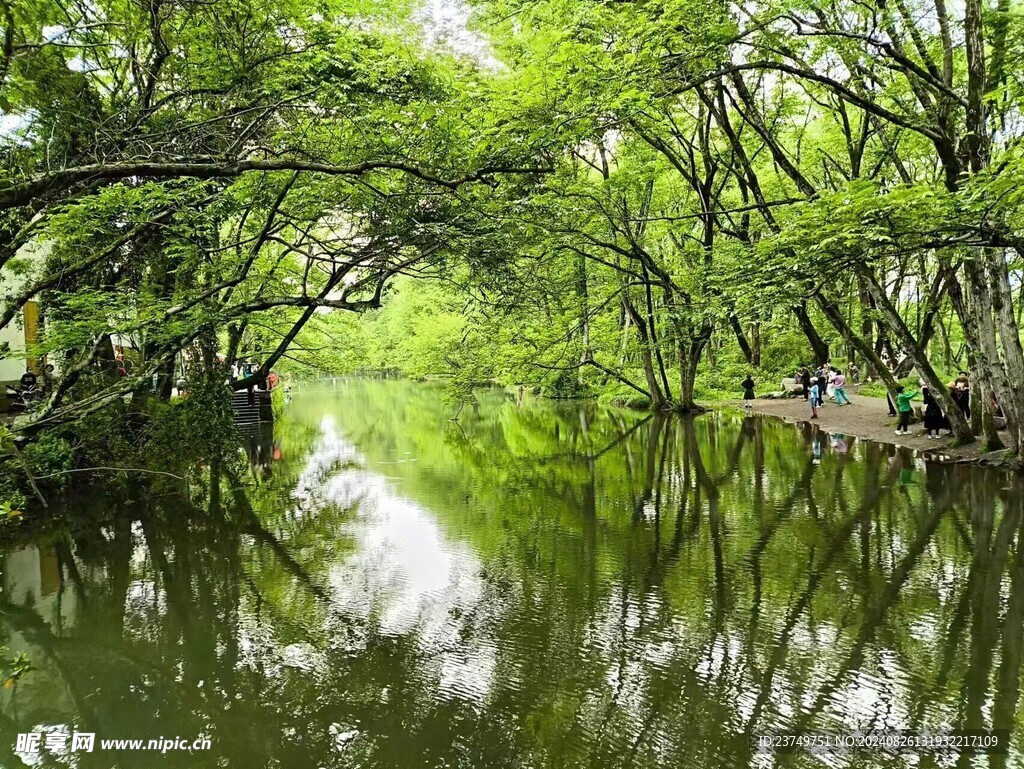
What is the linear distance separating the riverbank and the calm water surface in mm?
989

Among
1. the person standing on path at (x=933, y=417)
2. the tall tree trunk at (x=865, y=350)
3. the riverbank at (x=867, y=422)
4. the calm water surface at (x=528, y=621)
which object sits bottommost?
the calm water surface at (x=528, y=621)

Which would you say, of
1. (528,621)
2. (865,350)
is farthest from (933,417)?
(528,621)

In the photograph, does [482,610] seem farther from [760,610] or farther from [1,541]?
[1,541]

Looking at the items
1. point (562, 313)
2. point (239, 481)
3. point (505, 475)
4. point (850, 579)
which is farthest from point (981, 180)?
point (562, 313)

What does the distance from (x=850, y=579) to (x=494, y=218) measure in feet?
22.4

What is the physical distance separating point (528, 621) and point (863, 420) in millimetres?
15586

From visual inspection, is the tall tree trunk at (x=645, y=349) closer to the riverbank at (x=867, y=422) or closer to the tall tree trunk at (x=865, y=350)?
the riverbank at (x=867, y=422)

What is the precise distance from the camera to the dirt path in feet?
41.7

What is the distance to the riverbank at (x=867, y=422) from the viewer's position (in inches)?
483

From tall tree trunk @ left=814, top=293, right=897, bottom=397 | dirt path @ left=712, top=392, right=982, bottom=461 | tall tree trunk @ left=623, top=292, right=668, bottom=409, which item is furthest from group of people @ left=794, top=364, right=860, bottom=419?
tall tree trunk @ left=623, top=292, right=668, bottom=409

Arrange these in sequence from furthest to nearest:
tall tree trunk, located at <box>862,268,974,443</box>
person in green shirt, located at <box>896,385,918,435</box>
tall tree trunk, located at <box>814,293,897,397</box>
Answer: tall tree trunk, located at <box>814,293,897,397</box> → person in green shirt, located at <box>896,385,918,435</box> → tall tree trunk, located at <box>862,268,974,443</box>

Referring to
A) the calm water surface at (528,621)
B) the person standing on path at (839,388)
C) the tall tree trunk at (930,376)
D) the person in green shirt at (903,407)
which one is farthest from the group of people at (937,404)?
the person standing on path at (839,388)

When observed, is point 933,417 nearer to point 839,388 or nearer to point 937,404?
point 937,404

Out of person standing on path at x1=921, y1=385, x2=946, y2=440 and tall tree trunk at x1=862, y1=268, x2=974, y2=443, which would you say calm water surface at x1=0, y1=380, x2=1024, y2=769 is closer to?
tall tree trunk at x1=862, y1=268, x2=974, y2=443
